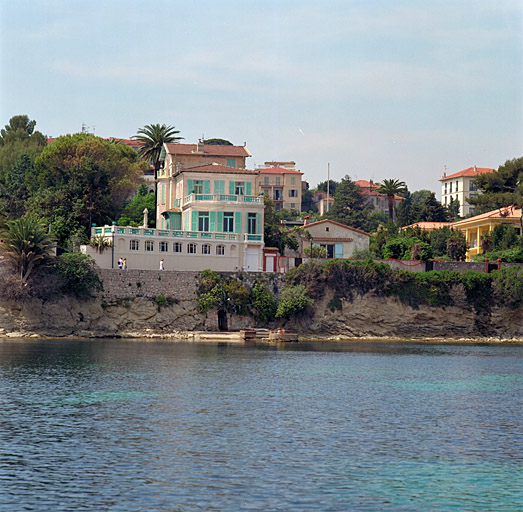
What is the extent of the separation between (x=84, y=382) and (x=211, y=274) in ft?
108

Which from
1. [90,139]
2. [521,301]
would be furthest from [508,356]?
[90,139]

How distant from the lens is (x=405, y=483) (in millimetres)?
22734

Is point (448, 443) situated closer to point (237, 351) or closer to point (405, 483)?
point (405, 483)

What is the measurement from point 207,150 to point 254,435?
6541 cm

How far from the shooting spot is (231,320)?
2928 inches

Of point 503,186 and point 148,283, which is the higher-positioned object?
point 503,186

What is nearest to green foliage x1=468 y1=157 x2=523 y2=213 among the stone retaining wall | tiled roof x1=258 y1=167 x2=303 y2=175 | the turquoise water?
the stone retaining wall

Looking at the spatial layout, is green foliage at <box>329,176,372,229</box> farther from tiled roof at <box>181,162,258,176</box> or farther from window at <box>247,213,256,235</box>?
window at <box>247,213,256,235</box>

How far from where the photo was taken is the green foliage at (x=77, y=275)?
230 feet

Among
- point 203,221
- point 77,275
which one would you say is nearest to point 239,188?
point 203,221

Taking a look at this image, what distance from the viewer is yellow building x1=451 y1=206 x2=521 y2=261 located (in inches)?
3743

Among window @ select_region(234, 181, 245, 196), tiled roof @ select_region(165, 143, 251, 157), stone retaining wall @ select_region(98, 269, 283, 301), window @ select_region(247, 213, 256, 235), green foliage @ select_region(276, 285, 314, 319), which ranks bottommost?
green foliage @ select_region(276, 285, 314, 319)

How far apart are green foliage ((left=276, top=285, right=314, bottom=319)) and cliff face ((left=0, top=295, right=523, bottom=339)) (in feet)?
4.20

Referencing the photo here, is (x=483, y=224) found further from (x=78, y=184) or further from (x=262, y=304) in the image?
(x=78, y=184)
